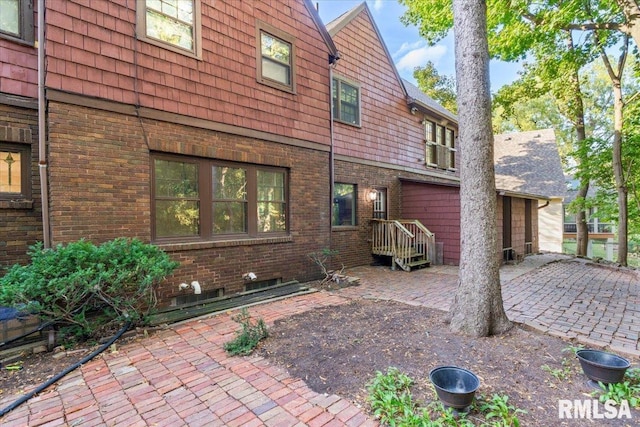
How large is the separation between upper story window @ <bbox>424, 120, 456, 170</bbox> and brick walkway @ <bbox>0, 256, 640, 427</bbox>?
7.80 meters

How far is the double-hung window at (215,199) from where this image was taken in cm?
525

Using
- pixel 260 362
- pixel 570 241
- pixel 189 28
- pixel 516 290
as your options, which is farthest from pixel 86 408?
pixel 570 241

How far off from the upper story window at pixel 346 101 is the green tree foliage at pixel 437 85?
48.6ft

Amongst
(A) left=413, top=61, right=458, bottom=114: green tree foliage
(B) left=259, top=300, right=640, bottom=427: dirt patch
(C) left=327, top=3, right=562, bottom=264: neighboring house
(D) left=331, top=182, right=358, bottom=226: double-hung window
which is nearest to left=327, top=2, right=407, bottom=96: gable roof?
(C) left=327, top=3, right=562, bottom=264: neighboring house

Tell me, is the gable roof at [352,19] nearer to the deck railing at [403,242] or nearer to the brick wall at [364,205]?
the brick wall at [364,205]

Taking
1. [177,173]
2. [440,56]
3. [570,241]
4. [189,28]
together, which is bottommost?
[570,241]

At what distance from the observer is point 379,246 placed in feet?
31.3

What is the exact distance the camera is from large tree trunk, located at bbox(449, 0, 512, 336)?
12.5 feet

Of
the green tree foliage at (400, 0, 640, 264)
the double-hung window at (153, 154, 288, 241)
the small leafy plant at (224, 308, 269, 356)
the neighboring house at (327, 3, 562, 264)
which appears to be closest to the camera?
the small leafy plant at (224, 308, 269, 356)

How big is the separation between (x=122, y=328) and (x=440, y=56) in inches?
930

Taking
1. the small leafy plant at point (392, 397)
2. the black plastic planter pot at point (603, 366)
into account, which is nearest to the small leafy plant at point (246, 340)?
the small leafy plant at point (392, 397)

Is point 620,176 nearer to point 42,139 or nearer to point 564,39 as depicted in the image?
point 564,39

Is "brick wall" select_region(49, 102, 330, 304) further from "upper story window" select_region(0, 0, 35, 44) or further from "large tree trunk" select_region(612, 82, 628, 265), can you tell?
"large tree trunk" select_region(612, 82, 628, 265)

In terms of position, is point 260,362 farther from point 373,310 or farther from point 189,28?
point 189,28
